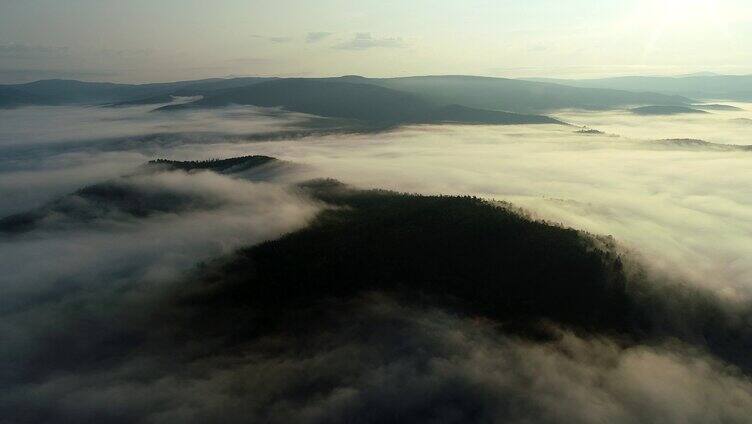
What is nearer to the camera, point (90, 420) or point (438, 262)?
point (90, 420)

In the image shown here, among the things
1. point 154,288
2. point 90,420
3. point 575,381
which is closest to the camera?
point 90,420

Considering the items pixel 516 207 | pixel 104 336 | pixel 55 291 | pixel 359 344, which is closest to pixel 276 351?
pixel 359 344

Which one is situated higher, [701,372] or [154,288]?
[154,288]

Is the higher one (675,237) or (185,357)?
(675,237)

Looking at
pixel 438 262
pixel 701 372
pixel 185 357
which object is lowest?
pixel 701 372

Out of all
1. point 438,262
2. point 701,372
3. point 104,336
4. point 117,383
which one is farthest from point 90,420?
point 701,372

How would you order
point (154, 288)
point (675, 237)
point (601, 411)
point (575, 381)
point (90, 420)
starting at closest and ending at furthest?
1. point (90, 420)
2. point (601, 411)
3. point (575, 381)
4. point (154, 288)
5. point (675, 237)

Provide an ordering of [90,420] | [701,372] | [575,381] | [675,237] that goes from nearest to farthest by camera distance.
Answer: [90,420], [575,381], [701,372], [675,237]

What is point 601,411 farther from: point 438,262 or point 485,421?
point 438,262

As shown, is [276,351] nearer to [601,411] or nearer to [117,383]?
[117,383]
